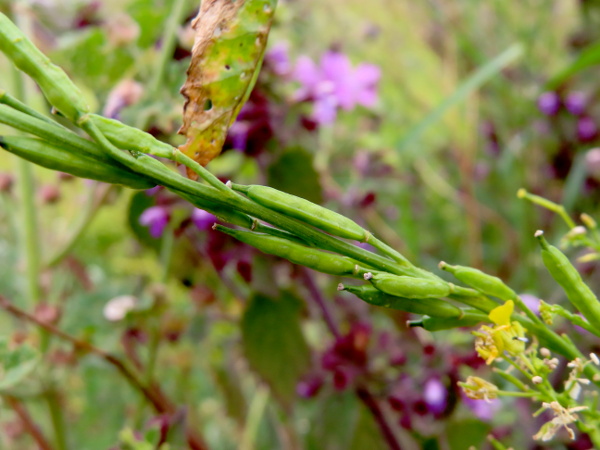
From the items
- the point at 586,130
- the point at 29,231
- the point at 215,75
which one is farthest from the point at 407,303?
the point at 586,130

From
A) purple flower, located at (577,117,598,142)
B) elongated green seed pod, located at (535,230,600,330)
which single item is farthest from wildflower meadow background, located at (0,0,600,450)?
purple flower, located at (577,117,598,142)

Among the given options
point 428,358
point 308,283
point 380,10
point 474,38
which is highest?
point 380,10

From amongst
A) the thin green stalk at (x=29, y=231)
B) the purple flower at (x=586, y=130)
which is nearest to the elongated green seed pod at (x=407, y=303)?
the thin green stalk at (x=29, y=231)

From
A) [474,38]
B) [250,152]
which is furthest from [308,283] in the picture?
[474,38]

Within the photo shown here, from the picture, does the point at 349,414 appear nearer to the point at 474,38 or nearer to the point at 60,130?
the point at 60,130

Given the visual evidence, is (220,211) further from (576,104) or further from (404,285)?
(576,104)

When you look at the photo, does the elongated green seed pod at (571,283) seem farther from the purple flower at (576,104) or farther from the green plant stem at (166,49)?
the purple flower at (576,104)

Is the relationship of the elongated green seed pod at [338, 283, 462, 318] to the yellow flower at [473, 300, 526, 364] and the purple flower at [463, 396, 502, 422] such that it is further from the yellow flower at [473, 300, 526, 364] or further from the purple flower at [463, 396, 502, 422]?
the purple flower at [463, 396, 502, 422]
